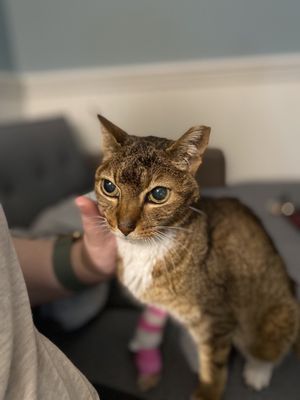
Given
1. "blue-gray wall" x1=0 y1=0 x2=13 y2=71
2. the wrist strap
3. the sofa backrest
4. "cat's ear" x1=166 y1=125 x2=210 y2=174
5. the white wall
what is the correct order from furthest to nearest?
"blue-gray wall" x1=0 y1=0 x2=13 y2=71, the sofa backrest, the wrist strap, the white wall, "cat's ear" x1=166 y1=125 x2=210 y2=174

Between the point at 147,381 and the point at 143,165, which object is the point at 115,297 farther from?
the point at 143,165

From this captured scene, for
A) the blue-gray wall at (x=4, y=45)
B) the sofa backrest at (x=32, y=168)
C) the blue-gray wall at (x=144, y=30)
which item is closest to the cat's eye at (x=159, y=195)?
the blue-gray wall at (x=144, y=30)

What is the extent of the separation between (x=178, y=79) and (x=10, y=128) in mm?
598

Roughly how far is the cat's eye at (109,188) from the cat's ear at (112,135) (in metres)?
0.05

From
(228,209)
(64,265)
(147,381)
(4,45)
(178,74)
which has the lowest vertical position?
(147,381)

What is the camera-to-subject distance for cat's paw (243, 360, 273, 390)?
0.69m

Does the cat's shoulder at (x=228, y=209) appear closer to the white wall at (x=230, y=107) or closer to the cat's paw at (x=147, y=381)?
the white wall at (x=230, y=107)

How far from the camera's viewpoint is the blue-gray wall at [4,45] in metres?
1.26

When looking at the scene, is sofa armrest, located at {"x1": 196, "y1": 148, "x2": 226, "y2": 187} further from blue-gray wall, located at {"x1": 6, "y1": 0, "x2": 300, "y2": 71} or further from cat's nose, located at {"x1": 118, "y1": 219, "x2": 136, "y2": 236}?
blue-gray wall, located at {"x1": 6, "y1": 0, "x2": 300, "y2": 71}

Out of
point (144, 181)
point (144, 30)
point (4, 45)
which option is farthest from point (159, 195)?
point (4, 45)

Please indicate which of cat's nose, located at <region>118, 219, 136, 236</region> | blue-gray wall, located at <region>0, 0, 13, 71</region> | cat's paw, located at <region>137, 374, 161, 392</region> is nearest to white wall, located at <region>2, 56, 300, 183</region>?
cat's nose, located at <region>118, 219, 136, 236</region>

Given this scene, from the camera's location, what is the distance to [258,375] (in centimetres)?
70

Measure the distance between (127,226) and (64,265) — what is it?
0.27 m

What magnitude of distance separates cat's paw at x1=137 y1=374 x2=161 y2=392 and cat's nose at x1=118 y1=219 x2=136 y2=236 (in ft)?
1.16
